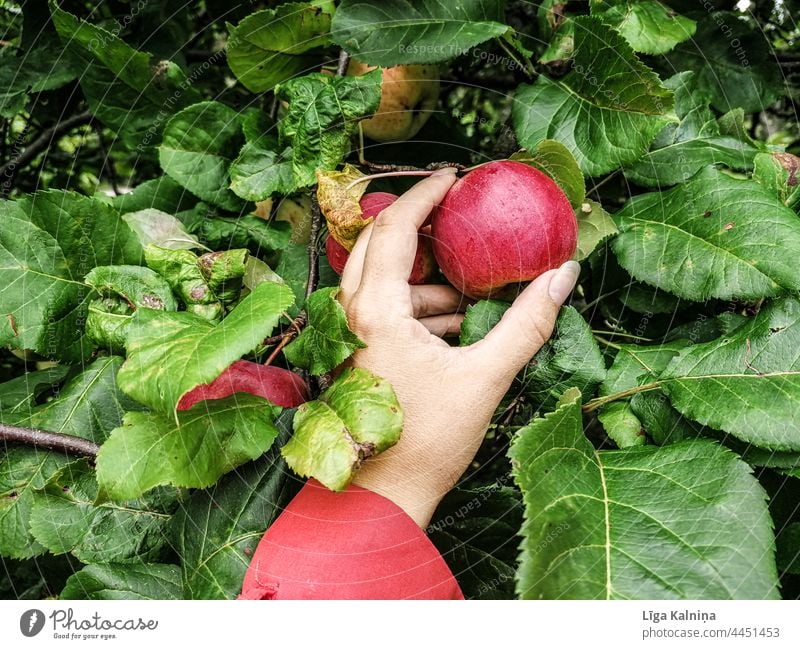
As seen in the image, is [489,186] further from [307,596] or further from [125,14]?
[125,14]

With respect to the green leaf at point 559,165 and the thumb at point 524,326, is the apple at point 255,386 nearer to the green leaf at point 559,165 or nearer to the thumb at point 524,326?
the thumb at point 524,326

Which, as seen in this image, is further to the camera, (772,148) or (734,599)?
(772,148)

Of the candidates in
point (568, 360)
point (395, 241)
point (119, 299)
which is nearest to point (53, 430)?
point (119, 299)

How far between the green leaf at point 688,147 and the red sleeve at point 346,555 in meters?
0.41

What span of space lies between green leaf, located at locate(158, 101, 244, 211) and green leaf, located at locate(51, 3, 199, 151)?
0.06m

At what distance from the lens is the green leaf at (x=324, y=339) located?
510 millimetres

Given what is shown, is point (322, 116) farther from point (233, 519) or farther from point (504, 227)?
point (233, 519)

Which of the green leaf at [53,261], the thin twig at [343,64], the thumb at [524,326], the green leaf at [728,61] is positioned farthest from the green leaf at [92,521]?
the green leaf at [728,61]

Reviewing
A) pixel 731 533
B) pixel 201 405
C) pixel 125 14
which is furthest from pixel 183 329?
pixel 125 14

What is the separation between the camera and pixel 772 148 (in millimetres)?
691

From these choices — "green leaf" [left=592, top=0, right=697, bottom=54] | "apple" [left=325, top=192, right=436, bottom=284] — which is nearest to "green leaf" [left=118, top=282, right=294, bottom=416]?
"apple" [left=325, top=192, right=436, bottom=284]

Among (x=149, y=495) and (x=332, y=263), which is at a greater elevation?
(x=332, y=263)
